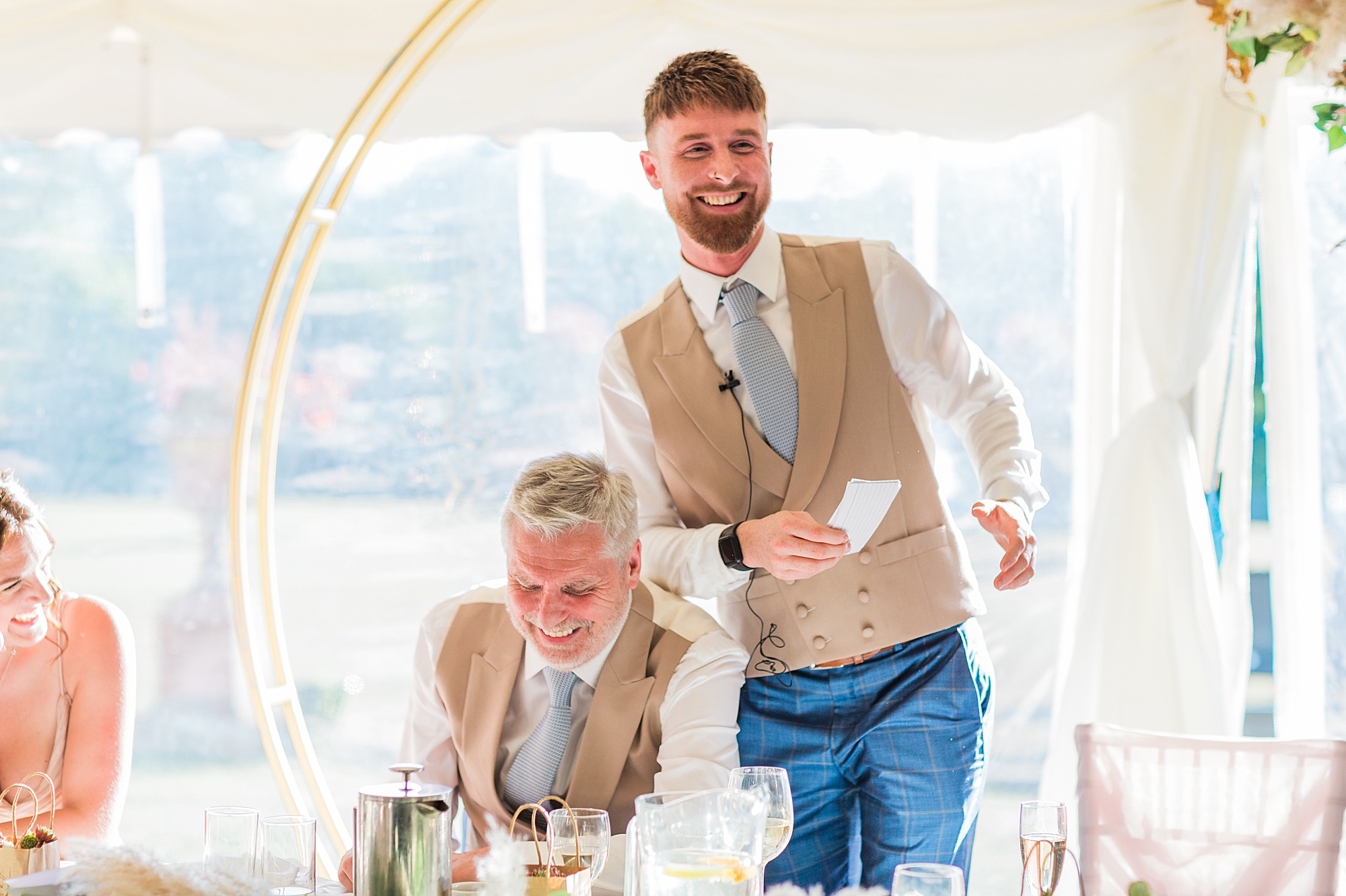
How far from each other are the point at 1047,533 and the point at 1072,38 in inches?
60.1

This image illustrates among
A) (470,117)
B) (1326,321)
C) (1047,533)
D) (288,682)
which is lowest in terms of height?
(288,682)

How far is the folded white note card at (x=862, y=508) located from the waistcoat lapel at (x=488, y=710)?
0.57m

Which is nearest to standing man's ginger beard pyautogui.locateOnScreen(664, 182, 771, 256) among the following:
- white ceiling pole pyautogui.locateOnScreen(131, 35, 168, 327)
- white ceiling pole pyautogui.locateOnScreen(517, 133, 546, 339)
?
white ceiling pole pyautogui.locateOnScreen(517, 133, 546, 339)

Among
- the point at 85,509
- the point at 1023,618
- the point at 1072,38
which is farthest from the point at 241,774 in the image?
the point at 1072,38

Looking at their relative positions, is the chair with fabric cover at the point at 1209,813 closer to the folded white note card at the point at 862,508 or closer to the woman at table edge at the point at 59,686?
the folded white note card at the point at 862,508

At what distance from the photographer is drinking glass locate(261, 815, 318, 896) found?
1.36 m

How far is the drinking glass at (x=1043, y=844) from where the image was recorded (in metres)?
1.42

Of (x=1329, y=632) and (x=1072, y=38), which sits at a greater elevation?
(x=1072, y=38)

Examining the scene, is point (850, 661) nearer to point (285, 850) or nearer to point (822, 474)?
point (822, 474)

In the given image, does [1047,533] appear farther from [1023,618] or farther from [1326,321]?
[1326,321]

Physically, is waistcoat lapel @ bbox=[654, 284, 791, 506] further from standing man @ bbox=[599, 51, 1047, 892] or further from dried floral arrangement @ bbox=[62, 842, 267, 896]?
dried floral arrangement @ bbox=[62, 842, 267, 896]

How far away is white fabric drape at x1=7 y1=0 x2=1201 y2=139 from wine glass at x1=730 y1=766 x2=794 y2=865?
243cm

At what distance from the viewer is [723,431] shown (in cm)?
218

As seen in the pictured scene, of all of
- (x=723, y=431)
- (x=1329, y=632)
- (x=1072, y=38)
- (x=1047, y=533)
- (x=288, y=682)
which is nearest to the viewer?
(x=723, y=431)
